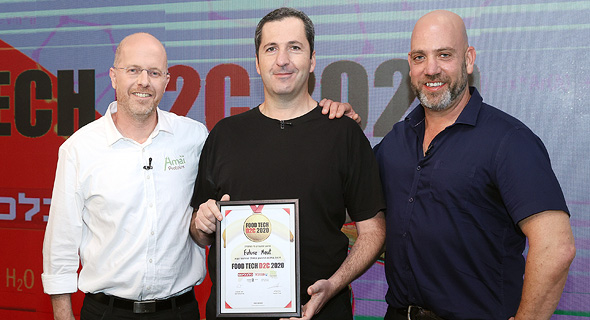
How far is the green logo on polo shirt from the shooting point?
2.63 metres

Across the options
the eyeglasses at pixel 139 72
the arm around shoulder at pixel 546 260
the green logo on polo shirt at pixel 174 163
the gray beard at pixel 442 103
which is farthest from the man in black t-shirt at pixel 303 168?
the arm around shoulder at pixel 546 260

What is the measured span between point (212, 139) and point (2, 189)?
10.2 ft

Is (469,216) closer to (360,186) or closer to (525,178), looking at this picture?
(525,178)

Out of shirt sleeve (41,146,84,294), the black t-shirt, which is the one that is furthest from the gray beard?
shirt sleeve (41,146,84,294)

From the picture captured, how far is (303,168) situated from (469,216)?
755mm

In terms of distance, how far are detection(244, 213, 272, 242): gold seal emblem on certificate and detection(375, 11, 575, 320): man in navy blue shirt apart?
0.64 m

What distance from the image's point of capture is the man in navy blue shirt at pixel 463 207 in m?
2.06

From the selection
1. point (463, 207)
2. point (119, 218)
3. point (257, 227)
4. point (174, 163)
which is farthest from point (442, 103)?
point (119, 218)

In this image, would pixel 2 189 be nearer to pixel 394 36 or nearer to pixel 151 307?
pixel 151 307

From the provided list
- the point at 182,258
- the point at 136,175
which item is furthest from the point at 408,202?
the point at 136,175

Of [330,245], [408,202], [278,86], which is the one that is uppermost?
[278,86]

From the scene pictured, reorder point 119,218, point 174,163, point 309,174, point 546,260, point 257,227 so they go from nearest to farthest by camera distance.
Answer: point 546,260 < point 257,227 < point 309,174 < point 119,218 < point 174,163

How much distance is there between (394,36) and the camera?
12.6 feet

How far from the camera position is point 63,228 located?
258 cm
